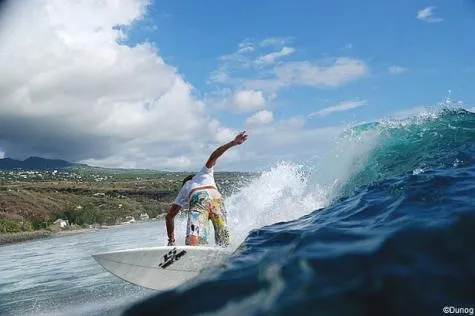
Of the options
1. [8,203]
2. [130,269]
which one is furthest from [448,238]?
[8,203]

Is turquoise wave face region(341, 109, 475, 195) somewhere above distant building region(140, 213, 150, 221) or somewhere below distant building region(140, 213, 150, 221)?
above

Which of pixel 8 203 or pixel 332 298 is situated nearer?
pixel 332 298

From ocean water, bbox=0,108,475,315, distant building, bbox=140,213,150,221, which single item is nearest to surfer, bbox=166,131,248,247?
ocean water, bbox=0,108,475,315

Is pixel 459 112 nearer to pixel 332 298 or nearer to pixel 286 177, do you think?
pixel 286 177

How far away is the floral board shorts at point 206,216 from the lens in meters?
8.70

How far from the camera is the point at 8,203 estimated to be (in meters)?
93.7

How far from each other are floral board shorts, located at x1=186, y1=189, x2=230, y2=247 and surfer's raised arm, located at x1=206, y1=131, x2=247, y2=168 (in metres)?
0.52

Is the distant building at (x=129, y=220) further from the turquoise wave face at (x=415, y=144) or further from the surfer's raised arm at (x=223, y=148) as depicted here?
the surfer's raised arm at (x=223, y=148)

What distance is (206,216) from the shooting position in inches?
349

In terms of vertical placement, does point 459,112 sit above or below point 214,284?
above

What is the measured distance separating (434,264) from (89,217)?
309 feet

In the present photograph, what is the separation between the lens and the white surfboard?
7.20 meters

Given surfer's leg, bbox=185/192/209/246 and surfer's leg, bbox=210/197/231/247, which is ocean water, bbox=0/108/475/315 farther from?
surfer's leg, bbox=185/192/209/246

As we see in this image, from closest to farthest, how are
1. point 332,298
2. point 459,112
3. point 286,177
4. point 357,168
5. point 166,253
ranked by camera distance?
point 332,298 < point 166,253 < point 357,168 < point 286,177 < point 459,112
